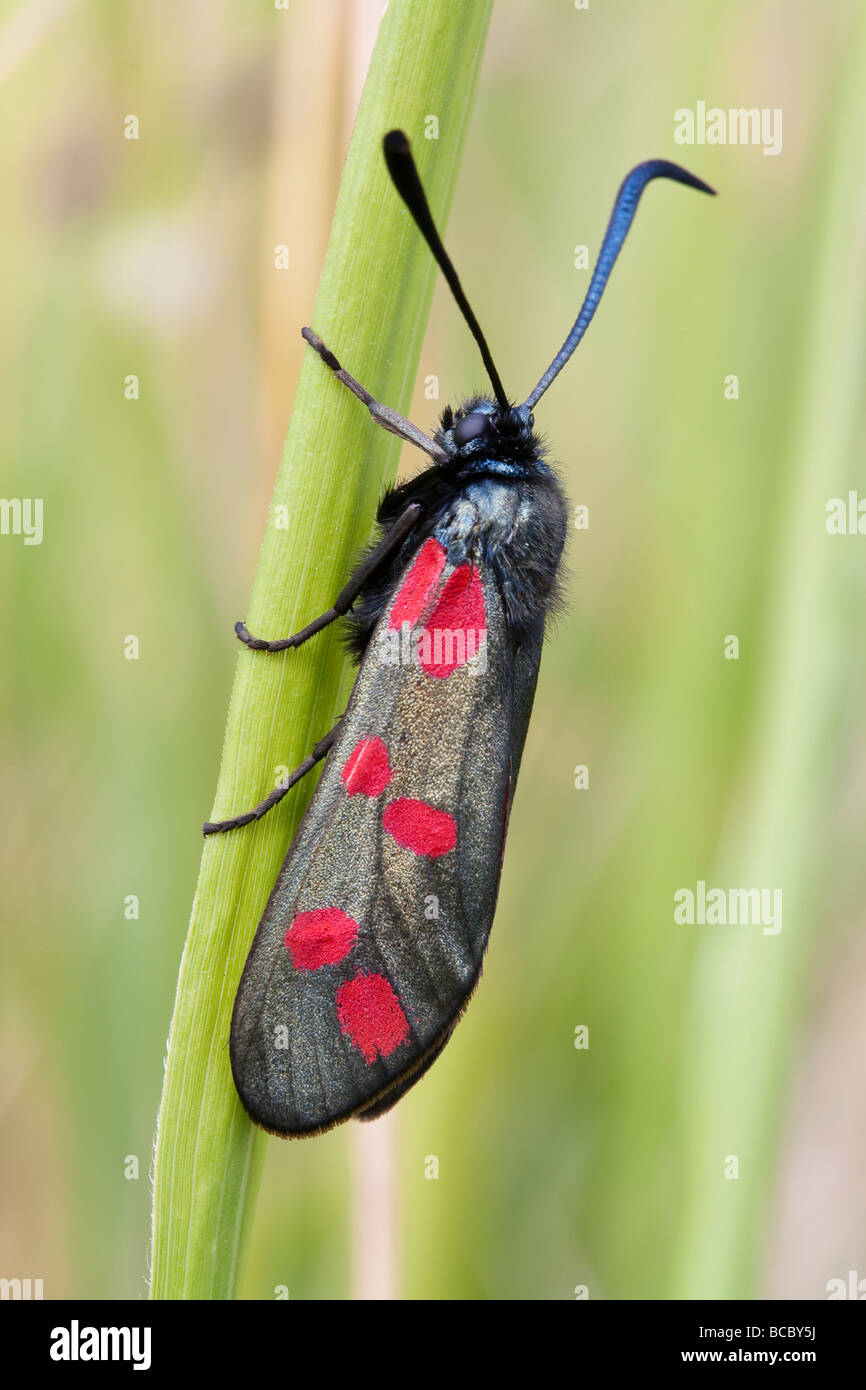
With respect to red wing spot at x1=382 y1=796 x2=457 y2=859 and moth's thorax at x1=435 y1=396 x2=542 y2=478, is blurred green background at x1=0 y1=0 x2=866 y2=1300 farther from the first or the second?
red wing spot at x1=382 y1=796 x2=457 y2=859

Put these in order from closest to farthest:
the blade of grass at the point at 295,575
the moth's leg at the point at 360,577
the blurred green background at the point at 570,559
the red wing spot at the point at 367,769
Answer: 1. the blade of grass at the point at 295,575
2. the moth's leg at the point at 360,577
3. the red wing spot at the point at 367,769
4. the blurred green background at the point at 570,559

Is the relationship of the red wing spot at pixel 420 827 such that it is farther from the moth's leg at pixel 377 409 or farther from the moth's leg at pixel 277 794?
the moth's leg at pixel 377 409

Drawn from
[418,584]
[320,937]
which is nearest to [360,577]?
[418,584]

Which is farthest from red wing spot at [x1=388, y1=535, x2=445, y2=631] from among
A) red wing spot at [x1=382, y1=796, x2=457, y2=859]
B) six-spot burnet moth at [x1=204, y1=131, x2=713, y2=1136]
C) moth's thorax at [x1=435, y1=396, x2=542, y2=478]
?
red wing spot at [x1=382, y1=796, x2=457, y2=859]

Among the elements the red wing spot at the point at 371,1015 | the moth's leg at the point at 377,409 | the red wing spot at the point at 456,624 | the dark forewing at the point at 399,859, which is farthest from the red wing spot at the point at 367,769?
the moth's leg at the point at 377,409
